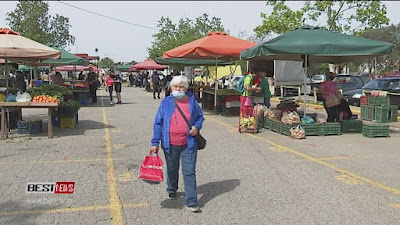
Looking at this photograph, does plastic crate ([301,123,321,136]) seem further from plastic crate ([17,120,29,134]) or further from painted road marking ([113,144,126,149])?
plastic crate ([17,120,29,134])

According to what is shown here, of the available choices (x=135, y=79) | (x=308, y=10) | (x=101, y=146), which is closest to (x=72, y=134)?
(x=101, y=146)

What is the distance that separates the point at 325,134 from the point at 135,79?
45.6m

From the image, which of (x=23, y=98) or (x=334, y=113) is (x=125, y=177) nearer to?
(x=23, y=98)

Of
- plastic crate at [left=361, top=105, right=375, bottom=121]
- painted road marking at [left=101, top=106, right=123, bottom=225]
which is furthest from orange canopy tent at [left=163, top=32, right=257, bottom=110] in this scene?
painted road marking at [left=101, top=106, right=123, bottom=225]

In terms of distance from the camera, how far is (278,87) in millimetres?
27391

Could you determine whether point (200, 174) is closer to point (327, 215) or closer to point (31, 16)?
point (327, 215)

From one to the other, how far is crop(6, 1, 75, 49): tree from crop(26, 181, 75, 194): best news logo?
4108 cm

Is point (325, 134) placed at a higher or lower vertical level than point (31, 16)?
lower

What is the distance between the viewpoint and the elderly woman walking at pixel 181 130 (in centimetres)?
475

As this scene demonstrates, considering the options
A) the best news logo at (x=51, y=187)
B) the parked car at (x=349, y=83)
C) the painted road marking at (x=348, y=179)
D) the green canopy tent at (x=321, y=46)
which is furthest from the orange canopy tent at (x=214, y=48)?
the best news logo at (x=51, y=187)

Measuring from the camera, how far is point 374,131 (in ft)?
32.9

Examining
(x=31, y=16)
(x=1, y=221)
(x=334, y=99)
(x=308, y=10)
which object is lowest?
(x=1, y=221)

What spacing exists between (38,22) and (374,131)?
51.0 meters

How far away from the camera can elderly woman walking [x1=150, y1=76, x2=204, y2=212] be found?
187 inches
